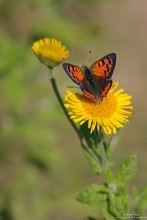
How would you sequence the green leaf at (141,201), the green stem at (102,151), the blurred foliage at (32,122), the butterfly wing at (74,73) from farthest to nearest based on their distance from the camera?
the blurred foliage at (32,122)
the green leaf at (141,201)
the green stem at (102,151)
the butterfly wing at (74,73)

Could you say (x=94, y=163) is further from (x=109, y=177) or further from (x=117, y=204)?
(x=117, y=204)

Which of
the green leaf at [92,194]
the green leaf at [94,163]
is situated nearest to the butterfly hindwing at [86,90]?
the green leaf at [94,163]

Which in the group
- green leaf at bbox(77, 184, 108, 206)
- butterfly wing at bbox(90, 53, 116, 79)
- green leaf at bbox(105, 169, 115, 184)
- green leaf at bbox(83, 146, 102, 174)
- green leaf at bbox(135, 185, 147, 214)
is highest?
butterfly wing at bbox(90, 53, 116, 79)

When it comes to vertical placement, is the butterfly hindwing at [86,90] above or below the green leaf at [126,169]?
above

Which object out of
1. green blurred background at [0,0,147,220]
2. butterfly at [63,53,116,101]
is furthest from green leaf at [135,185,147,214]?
green blurred background at [0,0,147,220]

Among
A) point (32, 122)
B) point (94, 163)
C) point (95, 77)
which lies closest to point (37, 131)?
point (32, 122)

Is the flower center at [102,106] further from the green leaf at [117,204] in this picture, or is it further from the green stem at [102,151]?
the green leaf at [117,204]

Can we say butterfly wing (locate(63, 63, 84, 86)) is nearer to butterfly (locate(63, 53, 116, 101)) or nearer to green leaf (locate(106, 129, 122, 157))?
butterfly (locate(63, 53, 116, 101))
